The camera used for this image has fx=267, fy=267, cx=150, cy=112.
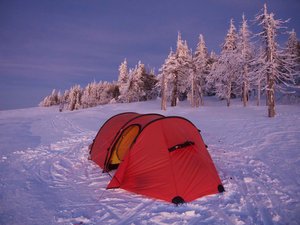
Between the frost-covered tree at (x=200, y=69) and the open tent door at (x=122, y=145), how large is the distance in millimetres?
34574

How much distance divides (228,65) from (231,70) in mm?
958

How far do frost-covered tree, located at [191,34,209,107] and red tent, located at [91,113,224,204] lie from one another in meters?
35.8

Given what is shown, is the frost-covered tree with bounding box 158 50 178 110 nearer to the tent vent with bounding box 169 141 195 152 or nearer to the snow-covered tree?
the snow-covered tree

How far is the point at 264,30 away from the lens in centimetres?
2553

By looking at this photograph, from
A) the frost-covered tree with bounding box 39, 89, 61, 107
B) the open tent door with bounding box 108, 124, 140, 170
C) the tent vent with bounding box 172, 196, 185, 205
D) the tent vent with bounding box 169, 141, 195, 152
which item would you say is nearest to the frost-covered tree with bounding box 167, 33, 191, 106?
the open tent door with bounding box 108, 124, 140, 170

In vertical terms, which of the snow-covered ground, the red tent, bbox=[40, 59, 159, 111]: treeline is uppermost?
bbox=[40, 59, 159, 111]: treeline

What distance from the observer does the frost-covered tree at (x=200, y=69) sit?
45.0 metres

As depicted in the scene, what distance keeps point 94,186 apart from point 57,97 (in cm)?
12132

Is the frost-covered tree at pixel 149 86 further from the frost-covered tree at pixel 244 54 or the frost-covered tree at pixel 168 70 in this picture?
the frost-covered tree at pixel 244 54

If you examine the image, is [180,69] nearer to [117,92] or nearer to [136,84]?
[136,84]

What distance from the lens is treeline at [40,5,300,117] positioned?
25125mm

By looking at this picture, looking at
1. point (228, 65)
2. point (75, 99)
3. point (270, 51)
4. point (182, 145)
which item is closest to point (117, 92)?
point (75, 99)

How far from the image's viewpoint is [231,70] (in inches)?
1547

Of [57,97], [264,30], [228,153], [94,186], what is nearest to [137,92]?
[264,30]
